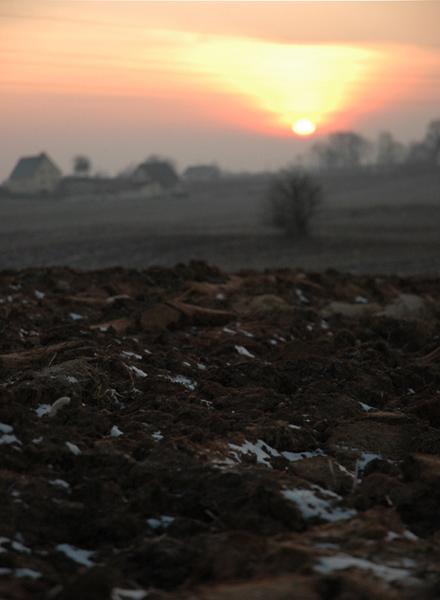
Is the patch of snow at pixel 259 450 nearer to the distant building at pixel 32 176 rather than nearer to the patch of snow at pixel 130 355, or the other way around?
the patch of snow at pixel 130 355

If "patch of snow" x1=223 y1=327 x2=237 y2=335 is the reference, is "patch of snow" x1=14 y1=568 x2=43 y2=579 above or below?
below

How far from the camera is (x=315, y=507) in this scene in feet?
11.6

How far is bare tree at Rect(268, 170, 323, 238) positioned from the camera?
34.8m

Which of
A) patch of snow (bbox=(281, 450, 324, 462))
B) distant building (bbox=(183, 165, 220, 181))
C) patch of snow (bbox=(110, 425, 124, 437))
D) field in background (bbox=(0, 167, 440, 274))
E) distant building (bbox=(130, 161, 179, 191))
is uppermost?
distant building (bbox=(183, 165, 220, 181))

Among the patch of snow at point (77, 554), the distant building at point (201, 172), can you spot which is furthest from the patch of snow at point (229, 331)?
the distant building at point (201, 172)

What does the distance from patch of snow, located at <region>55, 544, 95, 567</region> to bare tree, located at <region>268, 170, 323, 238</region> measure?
1272 inches

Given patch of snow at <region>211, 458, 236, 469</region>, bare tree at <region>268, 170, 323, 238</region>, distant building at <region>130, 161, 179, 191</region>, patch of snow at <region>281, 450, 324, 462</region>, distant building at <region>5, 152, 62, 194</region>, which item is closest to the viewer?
patch of snow at <region>211, 458, 236, 469</region>

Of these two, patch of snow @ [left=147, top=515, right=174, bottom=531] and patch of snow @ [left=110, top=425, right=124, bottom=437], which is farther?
patch of snow @ [left=110, top=425, right=124, bottom=437]

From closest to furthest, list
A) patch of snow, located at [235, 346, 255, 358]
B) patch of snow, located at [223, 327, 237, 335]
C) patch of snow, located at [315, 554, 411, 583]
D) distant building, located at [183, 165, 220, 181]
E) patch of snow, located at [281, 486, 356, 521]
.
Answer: patch of snow, located at [315, 554, 411, 583] → patch of snow, located at [281, 486, 356, 521] → patch of snow, located at [235, 346, 255, 358] → patch of snow, located at [223, 327, 237, 335] → distant building, located at [183, 165, 220, 181]

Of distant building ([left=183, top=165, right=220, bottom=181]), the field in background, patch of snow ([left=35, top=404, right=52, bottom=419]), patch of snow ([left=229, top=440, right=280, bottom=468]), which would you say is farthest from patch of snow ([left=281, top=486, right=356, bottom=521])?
distant building ([left=183, top=165, right=220, bottom=181])

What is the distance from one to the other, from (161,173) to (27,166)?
21688 millimetres

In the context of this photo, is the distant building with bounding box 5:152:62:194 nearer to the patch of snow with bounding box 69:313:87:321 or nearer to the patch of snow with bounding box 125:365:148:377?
the patch of snow with bounding box 69:313:87:321

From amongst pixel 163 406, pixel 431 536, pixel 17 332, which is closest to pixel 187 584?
pixel 431 536

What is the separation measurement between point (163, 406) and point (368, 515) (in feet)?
6.99
